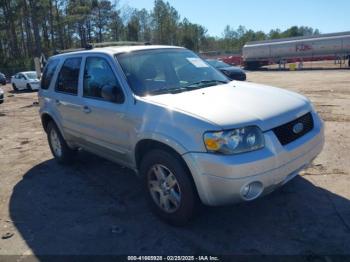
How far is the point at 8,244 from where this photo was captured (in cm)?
403

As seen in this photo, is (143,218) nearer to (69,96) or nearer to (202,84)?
(202,84)

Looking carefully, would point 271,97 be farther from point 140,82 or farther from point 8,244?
point 8,244

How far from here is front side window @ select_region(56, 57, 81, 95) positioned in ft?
17.8

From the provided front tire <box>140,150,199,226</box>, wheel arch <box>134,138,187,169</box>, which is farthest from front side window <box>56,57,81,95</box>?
front tire <box>140,150,199,226</box>

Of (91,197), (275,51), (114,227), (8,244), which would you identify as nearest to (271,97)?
(114,227)

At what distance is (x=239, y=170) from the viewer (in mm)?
3338

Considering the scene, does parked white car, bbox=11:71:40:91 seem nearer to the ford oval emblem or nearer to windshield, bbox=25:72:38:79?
windshield, bbox=25:72:38:79

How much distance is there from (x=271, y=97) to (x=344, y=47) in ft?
107

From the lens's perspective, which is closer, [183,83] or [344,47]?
[183,83]

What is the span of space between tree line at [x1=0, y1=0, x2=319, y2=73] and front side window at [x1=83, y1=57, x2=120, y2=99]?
46.5 metres

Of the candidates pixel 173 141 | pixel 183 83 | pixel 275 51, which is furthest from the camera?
pixel 275 51

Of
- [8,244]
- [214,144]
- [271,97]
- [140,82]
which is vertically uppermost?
[140,82]

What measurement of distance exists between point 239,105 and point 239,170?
758mm

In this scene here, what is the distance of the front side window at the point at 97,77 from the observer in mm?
4637
